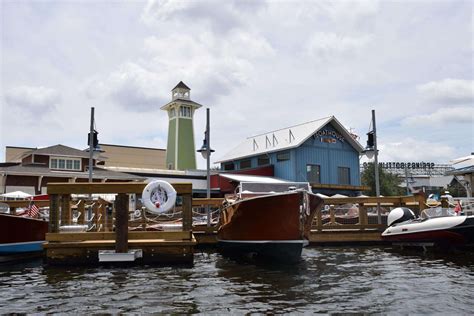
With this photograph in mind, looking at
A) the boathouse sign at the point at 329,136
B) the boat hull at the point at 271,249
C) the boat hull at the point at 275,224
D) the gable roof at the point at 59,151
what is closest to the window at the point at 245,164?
the boathouse sign at the point at 329,136

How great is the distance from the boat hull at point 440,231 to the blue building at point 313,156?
17.9 m

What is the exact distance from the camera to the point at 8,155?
1789 inches

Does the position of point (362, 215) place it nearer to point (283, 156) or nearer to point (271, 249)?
point (271, 249)

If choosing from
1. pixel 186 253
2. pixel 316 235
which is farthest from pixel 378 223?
pixel 186 253

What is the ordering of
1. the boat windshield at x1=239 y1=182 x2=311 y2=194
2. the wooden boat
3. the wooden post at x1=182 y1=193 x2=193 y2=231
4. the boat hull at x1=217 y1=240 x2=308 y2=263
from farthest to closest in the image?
the boat windshield at x1=239 y1=182 x2=311 y2=194
the boat hull at x1=217 y1=240 x2=308 y2=263
the wooden boat
the wooden post at x1=182 y1=193 x2=193 y2=231

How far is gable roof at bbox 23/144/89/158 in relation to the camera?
2925cm

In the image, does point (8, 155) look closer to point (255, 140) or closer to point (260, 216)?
point (255, 140)

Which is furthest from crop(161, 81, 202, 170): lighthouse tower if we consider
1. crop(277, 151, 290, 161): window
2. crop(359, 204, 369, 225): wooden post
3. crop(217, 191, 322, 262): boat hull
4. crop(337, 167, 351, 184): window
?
crop(217, 191, 322, 262): boat hull

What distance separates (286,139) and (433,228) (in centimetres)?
2167

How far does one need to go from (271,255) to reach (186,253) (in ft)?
7.96

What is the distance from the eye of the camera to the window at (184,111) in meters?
41.9

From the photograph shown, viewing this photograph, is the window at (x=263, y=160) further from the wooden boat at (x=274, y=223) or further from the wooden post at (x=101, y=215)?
the wooden boat at (x=274, y=223)

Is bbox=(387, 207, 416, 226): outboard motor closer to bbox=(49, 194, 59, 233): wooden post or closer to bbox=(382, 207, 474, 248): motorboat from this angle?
bbox=(382, 207, 474, 248): motorboat

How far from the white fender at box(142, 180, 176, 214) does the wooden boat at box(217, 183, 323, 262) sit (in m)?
2.30
